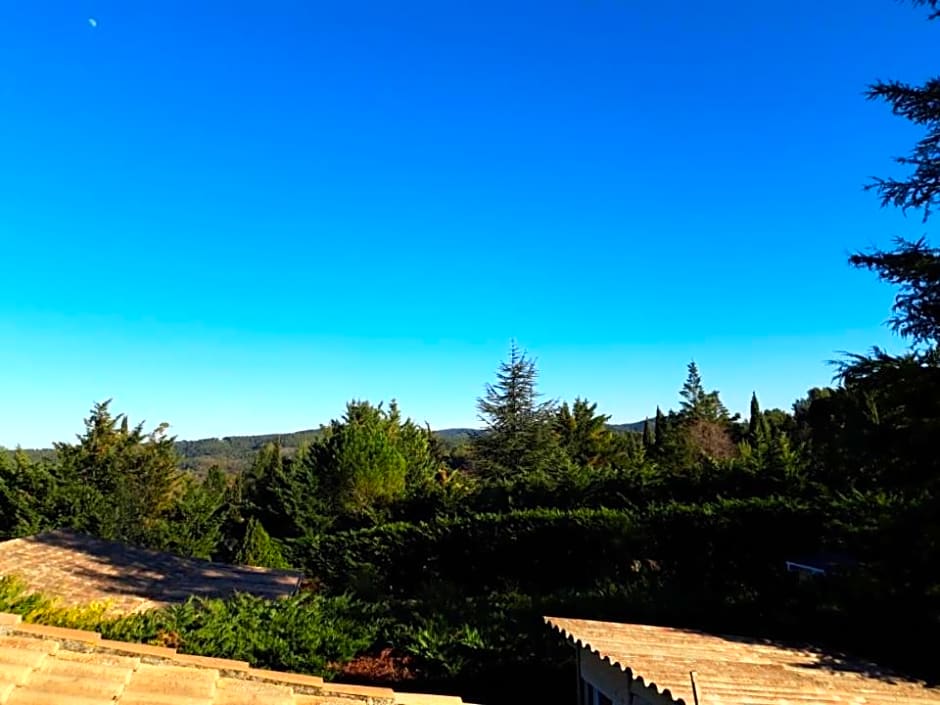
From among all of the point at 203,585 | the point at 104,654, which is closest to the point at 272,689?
the point at 104,654

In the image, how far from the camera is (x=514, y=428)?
36969 millimetres

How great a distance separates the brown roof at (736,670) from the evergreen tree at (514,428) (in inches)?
1051

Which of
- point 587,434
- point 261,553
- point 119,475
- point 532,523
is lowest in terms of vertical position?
point 261,553

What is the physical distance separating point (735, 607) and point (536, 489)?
12.0 metres

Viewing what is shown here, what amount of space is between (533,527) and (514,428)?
18.1 m

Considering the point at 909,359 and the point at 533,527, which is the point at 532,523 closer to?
the point at 533,527

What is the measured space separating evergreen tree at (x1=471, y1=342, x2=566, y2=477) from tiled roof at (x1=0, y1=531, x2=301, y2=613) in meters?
20.6

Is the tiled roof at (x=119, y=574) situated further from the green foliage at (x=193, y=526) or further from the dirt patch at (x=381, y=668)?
the green foliage at (x=193, y=526)

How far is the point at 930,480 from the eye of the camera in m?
9.11

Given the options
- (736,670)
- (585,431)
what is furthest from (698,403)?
(736,670)

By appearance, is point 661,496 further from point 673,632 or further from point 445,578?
point 673,632

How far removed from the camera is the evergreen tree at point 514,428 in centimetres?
3623

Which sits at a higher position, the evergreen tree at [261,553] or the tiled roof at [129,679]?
the tiled roof at [129,679]

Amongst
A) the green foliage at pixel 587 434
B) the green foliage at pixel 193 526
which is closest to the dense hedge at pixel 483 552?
the green foliage at pixel 193 526
